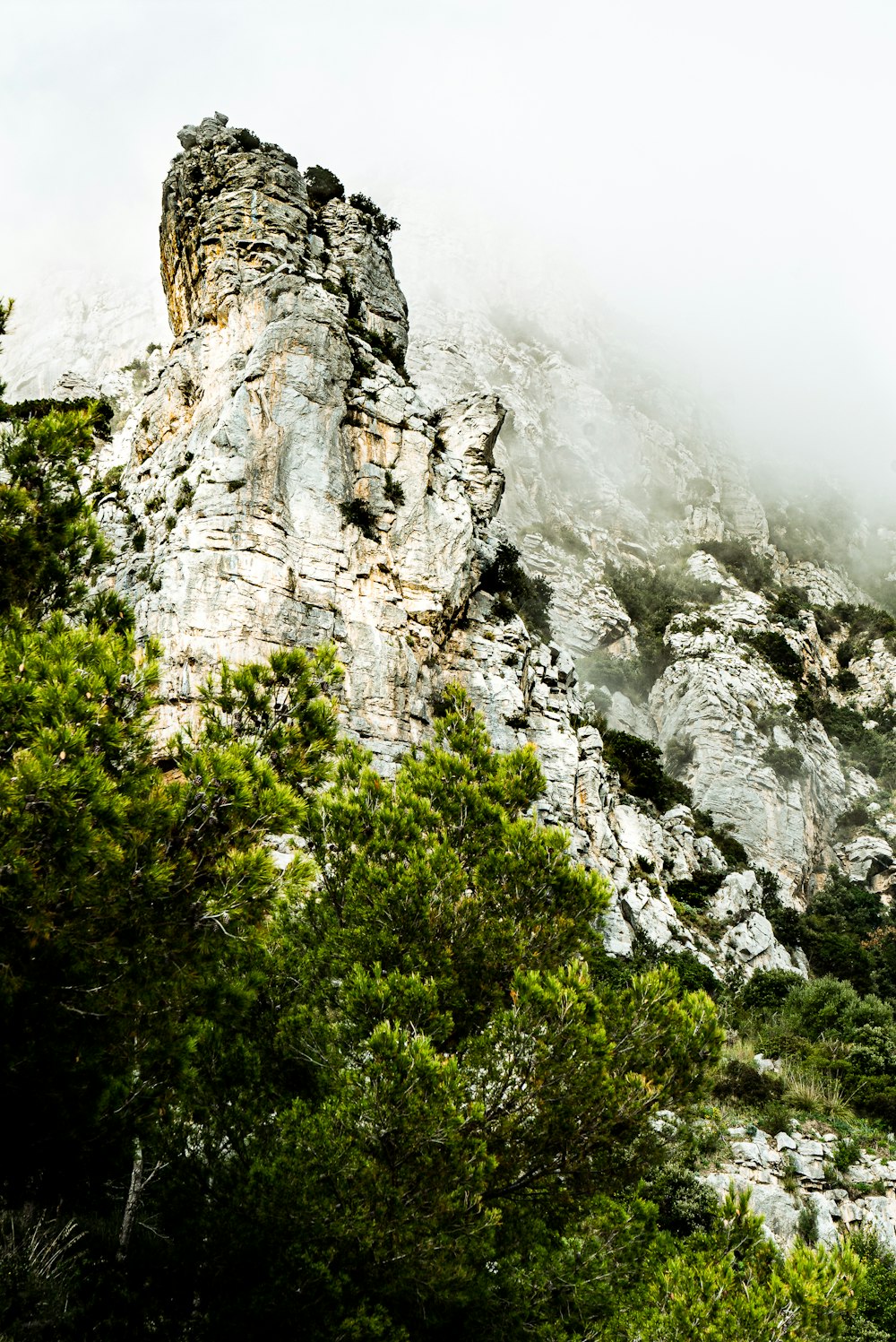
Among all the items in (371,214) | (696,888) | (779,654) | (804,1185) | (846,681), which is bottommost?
(804,1185)

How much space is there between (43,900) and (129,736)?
1.42m

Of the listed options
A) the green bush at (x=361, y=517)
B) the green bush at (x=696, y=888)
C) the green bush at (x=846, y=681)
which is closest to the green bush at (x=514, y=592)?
the green bush at (x=361, y=517)

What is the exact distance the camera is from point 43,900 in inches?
188

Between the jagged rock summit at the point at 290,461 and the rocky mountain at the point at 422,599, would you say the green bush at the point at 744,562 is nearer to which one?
the rocky mountain at the point at 422,599

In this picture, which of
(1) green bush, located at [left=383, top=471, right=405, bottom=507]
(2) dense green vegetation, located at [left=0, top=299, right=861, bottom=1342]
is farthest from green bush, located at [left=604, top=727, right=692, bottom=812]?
(2) dense green vegetation, located at [left=0, top=299, right=861, bottom=1342]

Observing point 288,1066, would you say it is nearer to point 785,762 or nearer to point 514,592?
point 514,592

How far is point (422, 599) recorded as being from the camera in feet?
74.9

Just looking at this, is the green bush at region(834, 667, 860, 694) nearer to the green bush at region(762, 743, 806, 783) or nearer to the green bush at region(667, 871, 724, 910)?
the green bush at region(762, 743, 806, 783)

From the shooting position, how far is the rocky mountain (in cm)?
2055

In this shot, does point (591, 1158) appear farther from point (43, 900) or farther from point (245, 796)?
point (43, 900)

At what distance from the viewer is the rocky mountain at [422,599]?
67.4 feet

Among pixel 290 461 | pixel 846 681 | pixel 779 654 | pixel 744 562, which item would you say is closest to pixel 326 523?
pixel 290 461

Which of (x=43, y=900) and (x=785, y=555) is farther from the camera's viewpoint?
(x=785, y=555)

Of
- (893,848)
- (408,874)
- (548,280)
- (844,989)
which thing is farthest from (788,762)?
(548,280)
